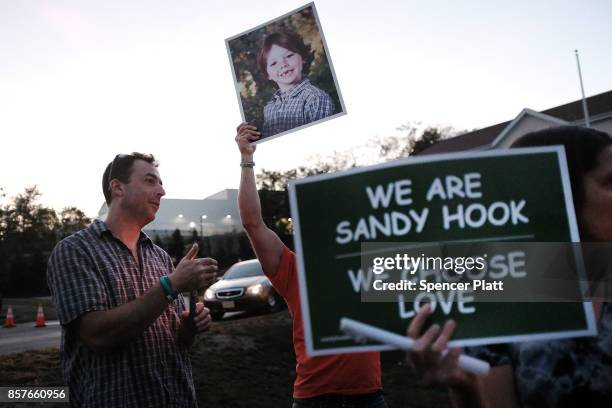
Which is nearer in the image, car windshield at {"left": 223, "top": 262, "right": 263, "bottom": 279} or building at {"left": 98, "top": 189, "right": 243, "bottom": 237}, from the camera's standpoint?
car windshield at {"left": 223, "top": 262, "right": 263, "bottom": 279}

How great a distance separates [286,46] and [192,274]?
1.29 meters

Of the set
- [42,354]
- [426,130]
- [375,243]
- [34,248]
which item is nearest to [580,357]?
[375,243]

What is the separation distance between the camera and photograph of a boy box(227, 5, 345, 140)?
2.54 metres

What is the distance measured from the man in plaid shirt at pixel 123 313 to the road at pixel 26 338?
6747 millimetres

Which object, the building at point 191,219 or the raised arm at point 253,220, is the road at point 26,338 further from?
the building at point 191,219

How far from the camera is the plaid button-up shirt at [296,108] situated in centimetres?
251

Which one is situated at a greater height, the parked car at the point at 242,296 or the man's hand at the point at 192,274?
the man's hand at the point at 192,274

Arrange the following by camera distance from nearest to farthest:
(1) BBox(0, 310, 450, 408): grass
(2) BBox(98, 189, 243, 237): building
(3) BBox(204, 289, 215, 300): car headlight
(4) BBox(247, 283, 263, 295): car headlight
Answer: (1) BBox(0, 310, 450, 408): grass
(4) BBox(247, 283, 263, 295): car headlight
(3) BBox(204, 289, 215, 300): car headlight
(2) BBox(98, 189, 243, 237): building

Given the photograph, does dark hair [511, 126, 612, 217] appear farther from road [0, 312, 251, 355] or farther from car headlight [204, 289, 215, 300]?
car headlight [204, 289, 215, 300]

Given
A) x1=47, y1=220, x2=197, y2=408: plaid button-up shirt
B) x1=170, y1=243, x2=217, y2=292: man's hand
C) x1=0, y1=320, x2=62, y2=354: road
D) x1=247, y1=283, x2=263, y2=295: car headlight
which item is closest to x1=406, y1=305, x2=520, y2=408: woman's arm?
x1=170, y1=243, x2=217, y2=292: man's hand

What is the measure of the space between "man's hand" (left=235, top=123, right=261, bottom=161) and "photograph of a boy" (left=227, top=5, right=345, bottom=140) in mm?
36

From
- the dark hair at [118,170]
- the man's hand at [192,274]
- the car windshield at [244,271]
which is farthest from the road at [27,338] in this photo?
the man's hand at [192,274]

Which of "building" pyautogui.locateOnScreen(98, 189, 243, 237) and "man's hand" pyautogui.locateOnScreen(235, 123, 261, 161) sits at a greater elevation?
"building" pyautogui.locateOnScreen(98, 189, 243, 237)

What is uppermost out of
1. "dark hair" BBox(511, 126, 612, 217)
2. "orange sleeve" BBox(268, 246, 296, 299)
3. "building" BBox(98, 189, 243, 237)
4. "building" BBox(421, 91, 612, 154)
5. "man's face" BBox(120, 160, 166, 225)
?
"building" BBox(421, 91, 612, 154)
